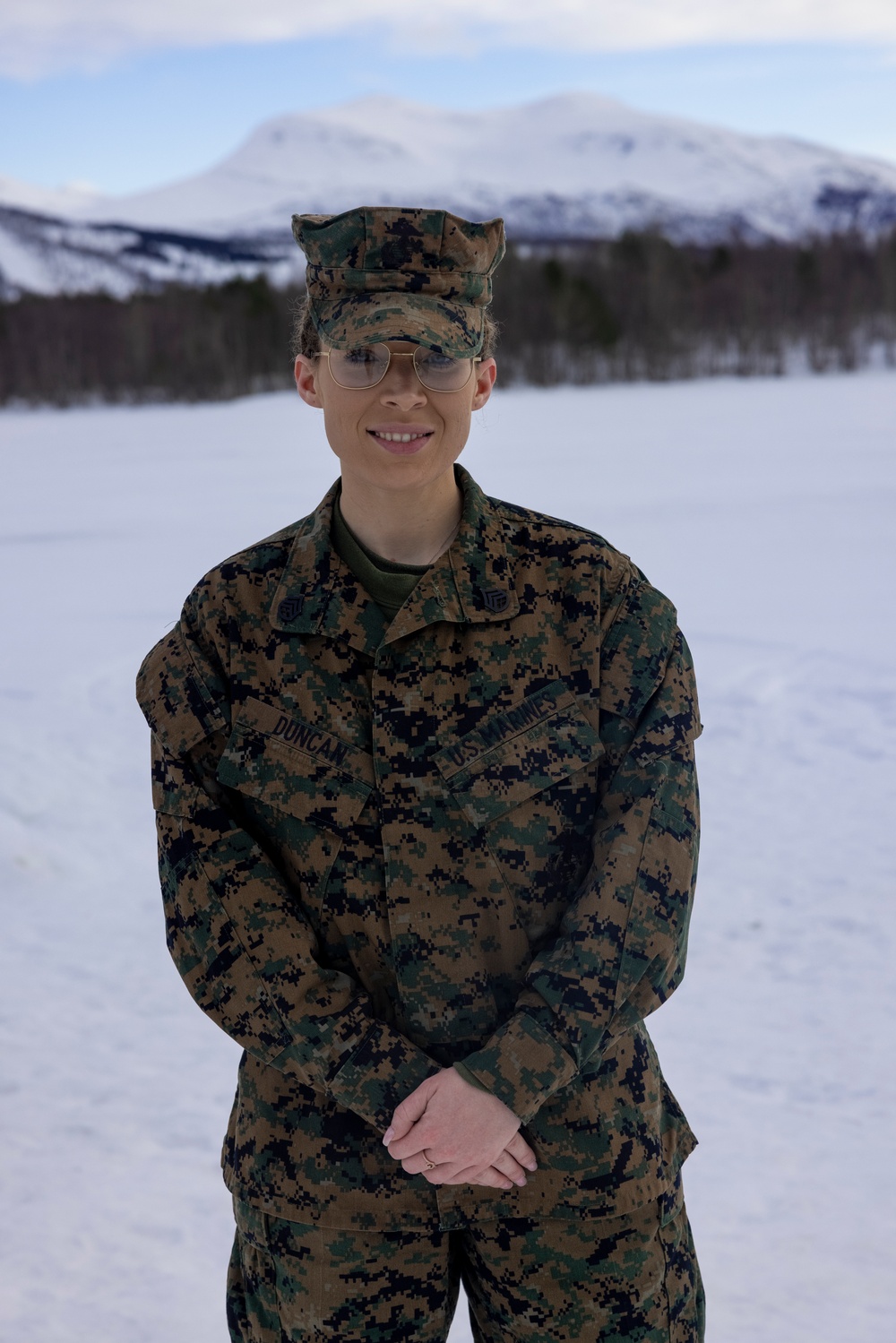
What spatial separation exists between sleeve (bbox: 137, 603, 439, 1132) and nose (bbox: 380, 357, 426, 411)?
391mm

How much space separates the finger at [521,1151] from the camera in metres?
1.40

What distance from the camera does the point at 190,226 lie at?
121 metres

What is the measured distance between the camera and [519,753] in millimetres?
1456

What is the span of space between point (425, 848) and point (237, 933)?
9.9 inches

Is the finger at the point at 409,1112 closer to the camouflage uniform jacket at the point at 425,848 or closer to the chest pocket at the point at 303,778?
the camouflage uniform jacket at the point at 425,848

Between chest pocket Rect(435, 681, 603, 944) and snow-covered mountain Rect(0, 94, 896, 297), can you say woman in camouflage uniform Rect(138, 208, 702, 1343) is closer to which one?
A: chest pocket Rect(435, 681, 603, 944)

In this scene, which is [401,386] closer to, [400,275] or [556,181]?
[400,275]

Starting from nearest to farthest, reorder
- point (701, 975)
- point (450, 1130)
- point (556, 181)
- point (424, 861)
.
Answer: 1. point (450, 1130)
2. point (424, 861)
3. point (701, 975)
4. point (556, 181)

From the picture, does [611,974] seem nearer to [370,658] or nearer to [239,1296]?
[370,658]

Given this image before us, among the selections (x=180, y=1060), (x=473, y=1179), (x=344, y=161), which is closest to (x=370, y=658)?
(x=473, y=1179)

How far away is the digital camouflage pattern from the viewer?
1396 millimetres

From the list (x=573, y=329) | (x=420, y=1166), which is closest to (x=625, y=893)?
(x=420, y=1166)

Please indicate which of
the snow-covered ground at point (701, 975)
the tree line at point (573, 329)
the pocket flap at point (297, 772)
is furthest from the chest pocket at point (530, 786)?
the tree line at point (573, 329)

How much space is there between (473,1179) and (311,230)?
1.17 metres
